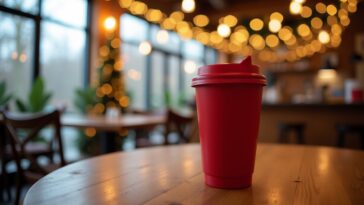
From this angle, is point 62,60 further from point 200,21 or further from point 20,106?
point 200,21

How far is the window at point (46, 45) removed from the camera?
13.3ft

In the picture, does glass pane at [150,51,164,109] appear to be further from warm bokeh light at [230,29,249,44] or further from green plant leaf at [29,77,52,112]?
green plant leaf at [29,77,52,112]

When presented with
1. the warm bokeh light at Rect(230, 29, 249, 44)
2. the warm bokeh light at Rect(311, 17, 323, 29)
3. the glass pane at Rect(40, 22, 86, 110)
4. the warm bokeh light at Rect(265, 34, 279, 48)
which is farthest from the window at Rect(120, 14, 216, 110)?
the warm bokeh light at Rect(311, 17, 323, 29)

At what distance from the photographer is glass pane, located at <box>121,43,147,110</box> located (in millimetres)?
6203

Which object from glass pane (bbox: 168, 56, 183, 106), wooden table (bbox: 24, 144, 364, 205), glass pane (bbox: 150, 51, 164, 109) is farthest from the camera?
glass pane (bbox: 168, 56, 183, 106)

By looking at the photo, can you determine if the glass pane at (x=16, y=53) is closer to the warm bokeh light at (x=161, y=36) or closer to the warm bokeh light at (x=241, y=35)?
the warm bokeh light at (x=161, y=36)

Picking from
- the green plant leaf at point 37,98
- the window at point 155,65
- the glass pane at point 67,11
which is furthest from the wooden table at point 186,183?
the window at point 155,65

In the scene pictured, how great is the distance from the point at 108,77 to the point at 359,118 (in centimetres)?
374

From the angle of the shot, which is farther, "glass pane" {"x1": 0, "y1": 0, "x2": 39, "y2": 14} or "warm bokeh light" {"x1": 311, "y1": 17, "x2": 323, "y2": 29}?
"warm bokeh light" {"x1": 311, "y1": 17, "x2": 323, "y2": 29}

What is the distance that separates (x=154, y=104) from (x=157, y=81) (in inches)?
23.5

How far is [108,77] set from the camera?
4844 millimetres

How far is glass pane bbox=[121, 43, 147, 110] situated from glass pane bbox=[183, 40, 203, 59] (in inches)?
81.2

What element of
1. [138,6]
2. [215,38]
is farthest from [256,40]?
[138,6]

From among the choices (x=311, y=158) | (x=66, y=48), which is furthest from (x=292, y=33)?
(x=311, y=158)
